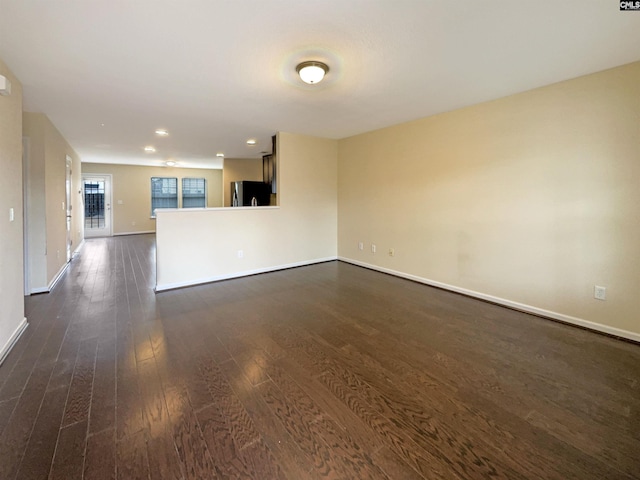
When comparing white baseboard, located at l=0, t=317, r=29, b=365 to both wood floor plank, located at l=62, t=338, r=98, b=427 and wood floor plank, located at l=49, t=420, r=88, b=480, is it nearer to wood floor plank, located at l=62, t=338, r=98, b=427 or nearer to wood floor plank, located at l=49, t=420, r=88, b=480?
wood floor plank, located at l=62, t=338, r=98, b=427

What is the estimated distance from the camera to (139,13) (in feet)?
6.07

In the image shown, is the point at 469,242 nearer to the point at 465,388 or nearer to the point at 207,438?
the point at 465,388

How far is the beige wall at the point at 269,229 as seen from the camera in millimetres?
4125

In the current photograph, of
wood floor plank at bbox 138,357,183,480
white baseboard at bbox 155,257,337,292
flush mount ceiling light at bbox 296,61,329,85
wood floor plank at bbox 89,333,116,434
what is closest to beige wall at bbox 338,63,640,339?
white baseboard at bbox 155,257,337,292

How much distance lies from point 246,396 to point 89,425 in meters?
0.83

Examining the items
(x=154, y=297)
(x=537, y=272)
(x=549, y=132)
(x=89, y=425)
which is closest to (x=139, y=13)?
(x=89, y=425)

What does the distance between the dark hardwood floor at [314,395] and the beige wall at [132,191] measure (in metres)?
7.05

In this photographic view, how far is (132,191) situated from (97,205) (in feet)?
3.46

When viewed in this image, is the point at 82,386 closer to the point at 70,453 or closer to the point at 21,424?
the point at 21,424

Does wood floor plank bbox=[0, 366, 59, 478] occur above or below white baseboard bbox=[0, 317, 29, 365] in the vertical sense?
below

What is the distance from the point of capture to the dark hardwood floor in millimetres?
1385

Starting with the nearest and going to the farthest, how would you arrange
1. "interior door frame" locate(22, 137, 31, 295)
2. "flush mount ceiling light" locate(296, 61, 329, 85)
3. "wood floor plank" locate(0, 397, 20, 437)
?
"wood floor plank" locate(0, 397, 20, 437), "flush mount ceiling light" locate(296, 61, 329, 85), "interior door frame" locate(22, 137, 31, 295)

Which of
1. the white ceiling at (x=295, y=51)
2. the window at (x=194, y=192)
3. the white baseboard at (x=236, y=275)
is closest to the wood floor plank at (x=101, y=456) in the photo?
the white ceiling at (x=295, y=51)

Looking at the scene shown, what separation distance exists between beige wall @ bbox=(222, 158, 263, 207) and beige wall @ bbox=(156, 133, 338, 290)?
3660mm
